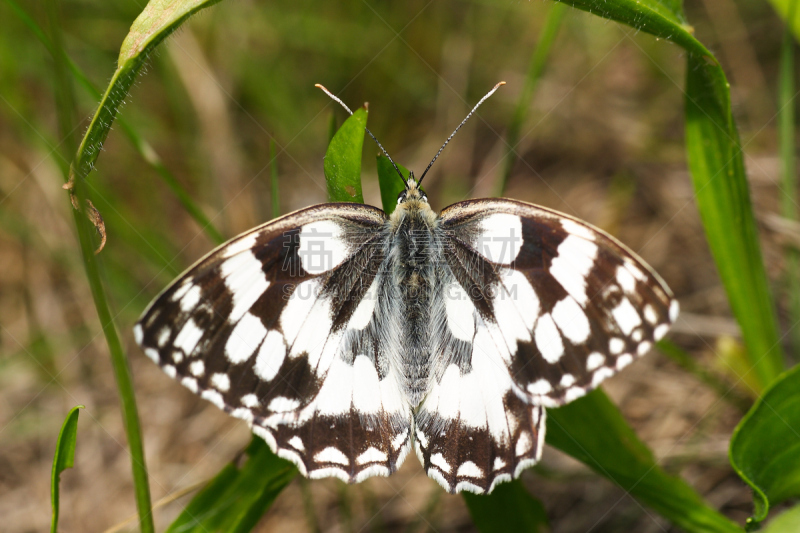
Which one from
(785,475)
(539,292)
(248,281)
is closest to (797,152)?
(785,475)

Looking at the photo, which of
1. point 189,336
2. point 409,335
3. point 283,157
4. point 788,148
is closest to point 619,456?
point 409,335

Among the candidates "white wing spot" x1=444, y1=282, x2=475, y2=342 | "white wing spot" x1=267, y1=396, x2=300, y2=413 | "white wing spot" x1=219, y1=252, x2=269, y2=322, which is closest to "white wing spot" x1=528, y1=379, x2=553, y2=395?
"white wing spot" x1=444, y1=282, x2=475, y2=342

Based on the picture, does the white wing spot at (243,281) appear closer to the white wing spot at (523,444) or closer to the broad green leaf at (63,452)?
the broad green leaf at (63,452)

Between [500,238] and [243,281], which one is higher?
[243,281]

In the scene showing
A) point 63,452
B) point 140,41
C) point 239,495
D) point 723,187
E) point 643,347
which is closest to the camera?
point 140,41

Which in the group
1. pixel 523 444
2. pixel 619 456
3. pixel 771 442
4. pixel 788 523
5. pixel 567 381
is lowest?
pixel 788 523

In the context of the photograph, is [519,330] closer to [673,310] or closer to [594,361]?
[594,361]
